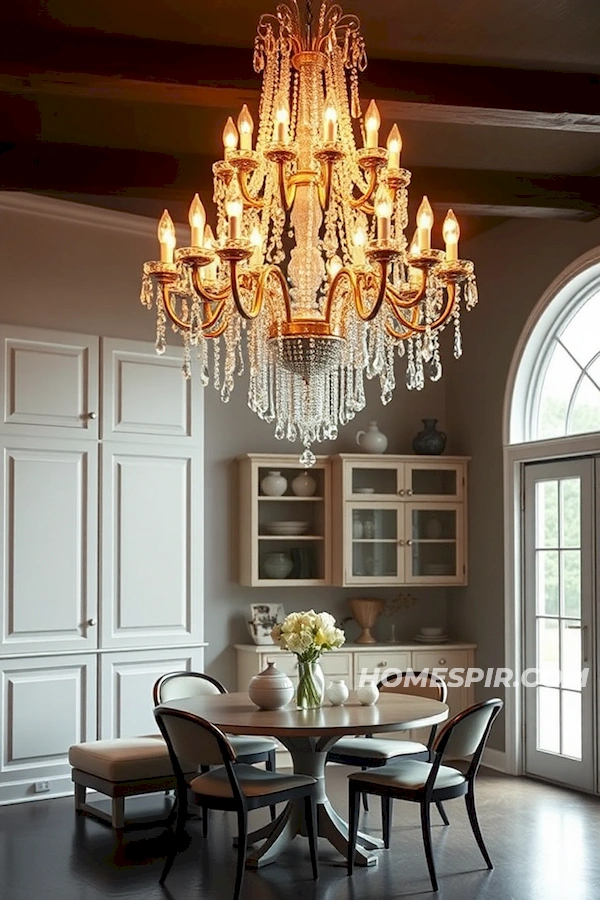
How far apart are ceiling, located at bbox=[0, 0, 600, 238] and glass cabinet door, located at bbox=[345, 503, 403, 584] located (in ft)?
7.94

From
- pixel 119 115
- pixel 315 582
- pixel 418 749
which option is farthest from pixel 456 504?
pixel 119 115

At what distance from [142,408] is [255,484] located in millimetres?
1012

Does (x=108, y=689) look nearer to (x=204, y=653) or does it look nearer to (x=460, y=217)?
(x=204, y=653)

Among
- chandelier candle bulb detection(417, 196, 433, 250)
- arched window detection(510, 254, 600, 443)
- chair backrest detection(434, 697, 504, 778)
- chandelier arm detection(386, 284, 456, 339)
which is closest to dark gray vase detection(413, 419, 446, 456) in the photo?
arched window detection(510, 254, 600, 443)

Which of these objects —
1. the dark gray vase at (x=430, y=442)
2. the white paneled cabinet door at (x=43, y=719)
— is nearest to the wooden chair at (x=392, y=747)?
the white paneled cabinet door at (x=43, y=719)

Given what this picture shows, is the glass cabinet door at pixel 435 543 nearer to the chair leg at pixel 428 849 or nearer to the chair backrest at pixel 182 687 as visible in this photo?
the chair backrest at pixel 182 687

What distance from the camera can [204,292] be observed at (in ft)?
12.9

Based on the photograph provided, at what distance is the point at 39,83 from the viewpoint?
425 centimetres

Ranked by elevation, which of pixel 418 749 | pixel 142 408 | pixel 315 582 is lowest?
pixel 418 749

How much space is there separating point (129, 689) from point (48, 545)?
959 mm

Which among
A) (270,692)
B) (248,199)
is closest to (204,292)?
(248,199)

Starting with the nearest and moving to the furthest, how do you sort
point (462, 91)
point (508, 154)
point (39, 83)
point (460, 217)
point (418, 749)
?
1. point (39, 83)
2. point (462, 91)
3. point (418, 749)
4. point (508, 154)
5. point (460, 217)

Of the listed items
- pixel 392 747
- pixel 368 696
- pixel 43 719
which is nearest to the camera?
pixel 368 696

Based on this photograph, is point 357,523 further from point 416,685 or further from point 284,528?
point 416,685
